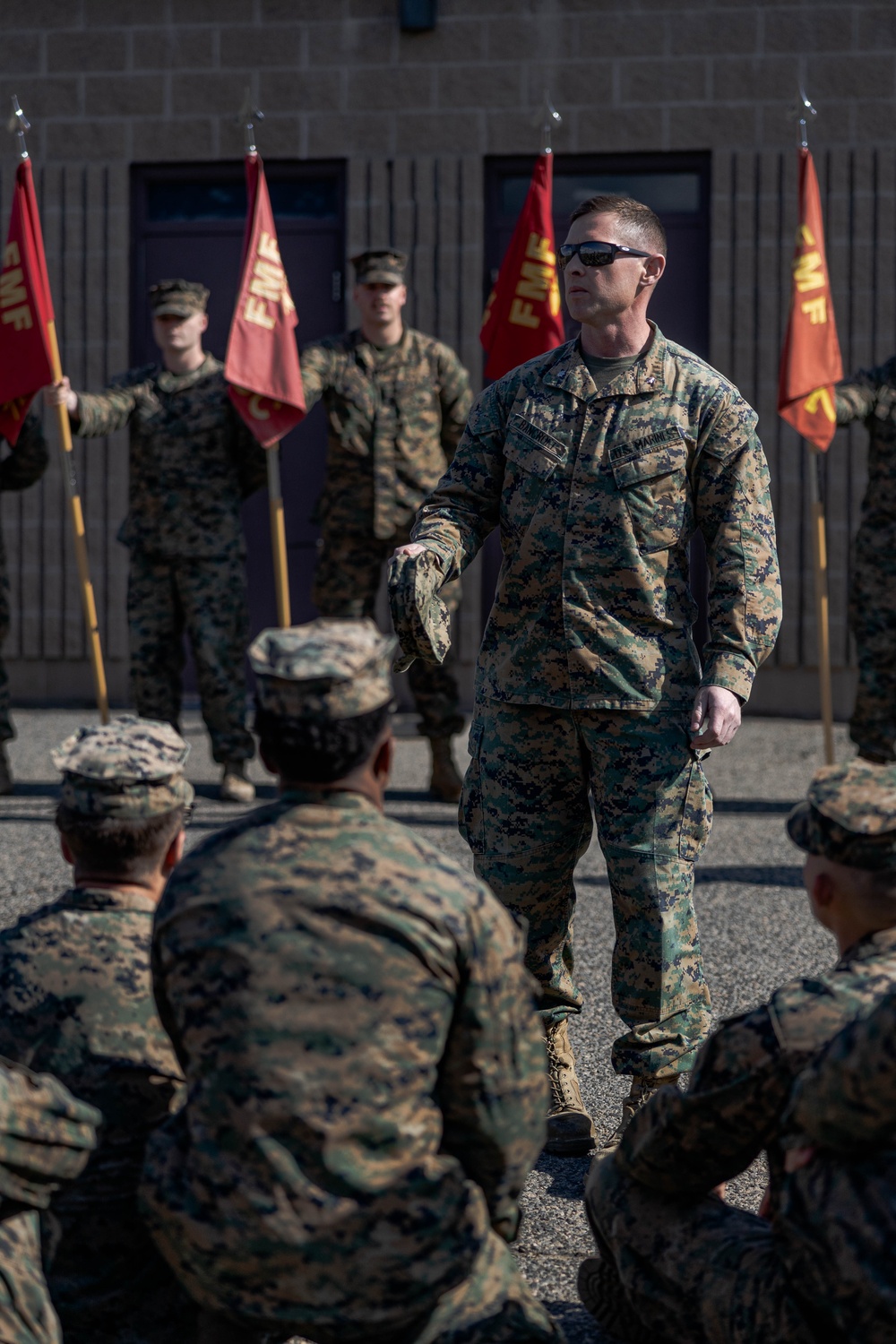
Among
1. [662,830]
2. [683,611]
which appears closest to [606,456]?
[683,611]

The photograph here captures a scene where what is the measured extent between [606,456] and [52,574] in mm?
8317

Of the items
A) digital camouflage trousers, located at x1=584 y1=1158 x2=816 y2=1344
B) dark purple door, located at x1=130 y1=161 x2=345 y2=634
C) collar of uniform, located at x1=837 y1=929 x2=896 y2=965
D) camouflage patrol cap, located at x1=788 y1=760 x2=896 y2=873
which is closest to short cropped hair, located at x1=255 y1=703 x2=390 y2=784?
camouflage patrol cap, located at x1=788 y1=760 x2=896 y2=873

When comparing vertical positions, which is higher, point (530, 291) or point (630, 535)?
point (530, 291)

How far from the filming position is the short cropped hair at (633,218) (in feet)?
12.5

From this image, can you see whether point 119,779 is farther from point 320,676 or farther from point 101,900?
point 320,676

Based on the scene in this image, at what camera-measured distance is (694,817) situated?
149 inches

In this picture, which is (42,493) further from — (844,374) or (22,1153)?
(22,1153)

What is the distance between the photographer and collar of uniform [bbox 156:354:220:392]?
8.30 m

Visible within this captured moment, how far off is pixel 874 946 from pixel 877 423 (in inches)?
228

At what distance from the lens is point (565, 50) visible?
35.9 feet

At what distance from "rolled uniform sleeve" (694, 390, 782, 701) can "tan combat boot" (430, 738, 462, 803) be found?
14.3 ft

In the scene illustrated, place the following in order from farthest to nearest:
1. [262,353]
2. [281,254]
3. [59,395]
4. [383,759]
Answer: [281,254]
[262,353]
[59,395]
[383,759]

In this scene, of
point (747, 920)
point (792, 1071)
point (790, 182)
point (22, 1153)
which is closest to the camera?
point (22, 1153)

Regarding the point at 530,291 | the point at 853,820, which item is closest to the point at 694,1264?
the point at 853,820
